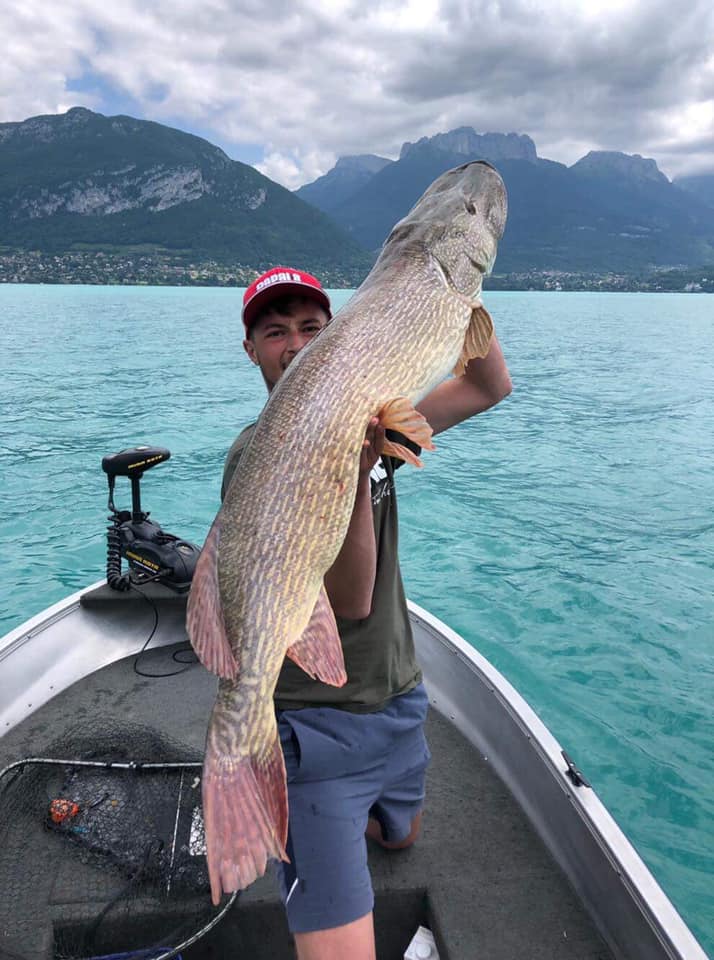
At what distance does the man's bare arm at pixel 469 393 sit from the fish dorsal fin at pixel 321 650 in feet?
3.62

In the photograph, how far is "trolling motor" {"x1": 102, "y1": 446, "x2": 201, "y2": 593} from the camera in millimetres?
4621

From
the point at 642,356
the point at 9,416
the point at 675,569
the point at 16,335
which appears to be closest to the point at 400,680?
the point at 675,569

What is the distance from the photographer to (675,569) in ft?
28.0

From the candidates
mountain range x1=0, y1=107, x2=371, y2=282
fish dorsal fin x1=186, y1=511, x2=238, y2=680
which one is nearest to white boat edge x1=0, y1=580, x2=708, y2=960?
fish dorsal fin x1=186, y1=511, x2=238, y2=680

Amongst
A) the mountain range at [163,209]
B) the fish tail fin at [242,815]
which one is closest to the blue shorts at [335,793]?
the fish tail fin at [242,815]

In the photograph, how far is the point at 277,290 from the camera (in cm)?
254

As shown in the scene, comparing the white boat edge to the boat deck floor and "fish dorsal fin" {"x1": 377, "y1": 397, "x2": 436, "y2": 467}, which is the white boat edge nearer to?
the boat deck floor

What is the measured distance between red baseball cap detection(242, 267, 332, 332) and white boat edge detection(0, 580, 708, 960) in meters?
2.26

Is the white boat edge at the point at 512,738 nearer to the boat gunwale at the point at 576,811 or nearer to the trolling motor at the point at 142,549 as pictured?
the boat gunwale at the point at 576,811

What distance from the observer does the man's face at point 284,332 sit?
2.63 meters

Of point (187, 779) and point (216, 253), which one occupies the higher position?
point (216, 253)

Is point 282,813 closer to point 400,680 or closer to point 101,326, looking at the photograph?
point 400,680

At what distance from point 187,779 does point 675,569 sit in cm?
743

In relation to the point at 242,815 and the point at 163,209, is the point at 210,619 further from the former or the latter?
the point at 163,209
